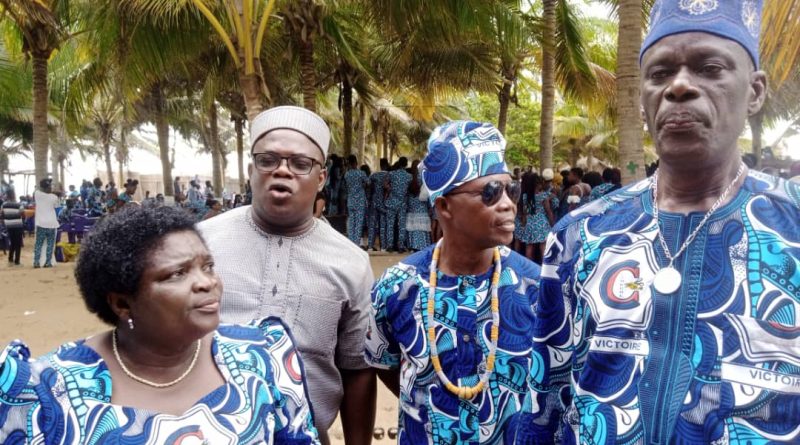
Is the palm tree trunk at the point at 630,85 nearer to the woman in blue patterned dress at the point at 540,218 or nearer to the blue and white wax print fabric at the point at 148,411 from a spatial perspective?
the woman in blue patterned dress at the point at 540,218

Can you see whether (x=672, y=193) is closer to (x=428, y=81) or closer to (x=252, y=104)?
(x=252, y=104)

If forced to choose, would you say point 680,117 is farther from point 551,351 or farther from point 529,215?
point 529,215

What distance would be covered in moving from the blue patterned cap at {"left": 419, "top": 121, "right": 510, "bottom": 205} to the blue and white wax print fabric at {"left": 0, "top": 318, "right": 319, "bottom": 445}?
2.69ft

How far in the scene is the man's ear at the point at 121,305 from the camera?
1.66m

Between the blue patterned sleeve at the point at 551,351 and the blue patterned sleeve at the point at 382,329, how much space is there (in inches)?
27.1

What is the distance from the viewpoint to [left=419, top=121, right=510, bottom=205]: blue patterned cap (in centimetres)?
217

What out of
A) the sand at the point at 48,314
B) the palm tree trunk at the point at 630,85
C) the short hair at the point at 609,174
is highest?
the palm tree trunk at the point at 630,85

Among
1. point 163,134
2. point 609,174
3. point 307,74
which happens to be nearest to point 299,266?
point 609,174

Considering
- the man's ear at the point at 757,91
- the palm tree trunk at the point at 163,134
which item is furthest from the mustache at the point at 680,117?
the palm tree trunk at the point at 163,134

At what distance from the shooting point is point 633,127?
6.19m

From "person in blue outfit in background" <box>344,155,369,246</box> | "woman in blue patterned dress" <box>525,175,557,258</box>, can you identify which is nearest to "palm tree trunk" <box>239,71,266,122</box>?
"woman in blue patterned dress" <box>525,175,557,258</box>

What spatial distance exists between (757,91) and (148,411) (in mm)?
1637

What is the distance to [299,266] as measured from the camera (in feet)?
7.77

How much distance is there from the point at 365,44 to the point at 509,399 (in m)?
14.4
